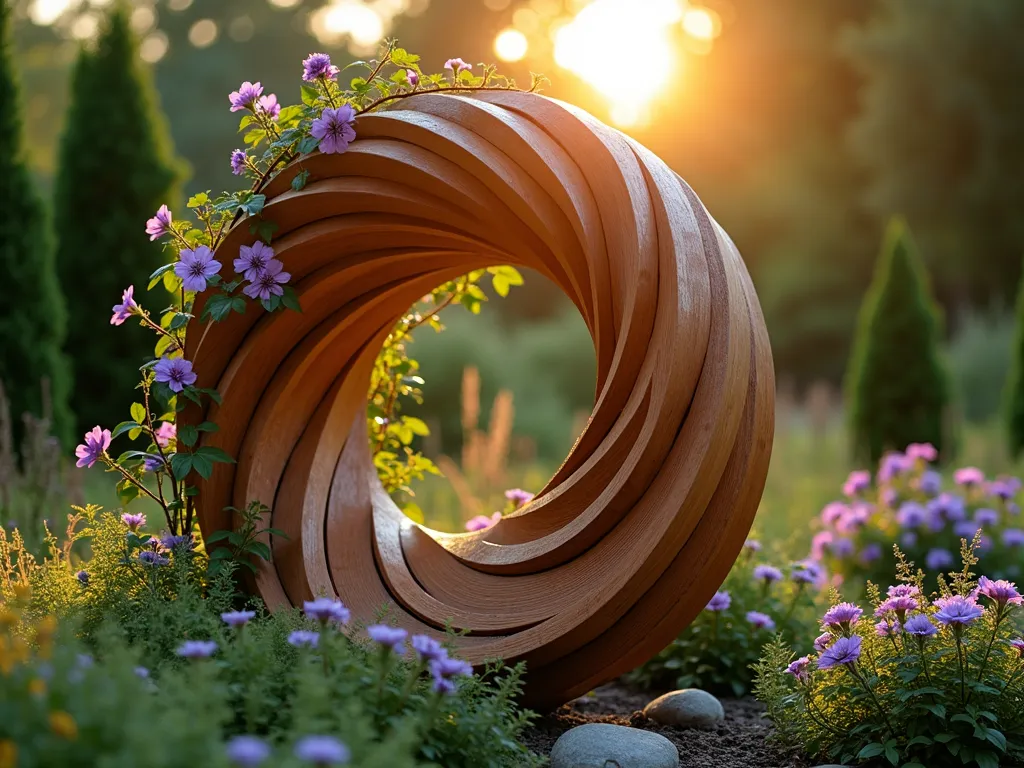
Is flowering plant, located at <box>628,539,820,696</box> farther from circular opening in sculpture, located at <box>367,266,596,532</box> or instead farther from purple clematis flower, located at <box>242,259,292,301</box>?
purple clematis flower, located at <box>242,259,292,301</box>

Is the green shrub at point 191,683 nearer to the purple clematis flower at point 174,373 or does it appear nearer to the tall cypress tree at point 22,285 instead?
the purple clematis flower at point 174,373

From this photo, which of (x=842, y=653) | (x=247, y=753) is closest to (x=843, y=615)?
(x=842, y=653)

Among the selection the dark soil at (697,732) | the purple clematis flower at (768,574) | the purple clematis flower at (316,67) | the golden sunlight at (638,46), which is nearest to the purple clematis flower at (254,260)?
the purple clematis flower at (316,67)

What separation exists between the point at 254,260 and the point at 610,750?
1.73 meters

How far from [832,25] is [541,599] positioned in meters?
24.1

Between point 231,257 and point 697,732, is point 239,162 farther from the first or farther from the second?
point 697,732

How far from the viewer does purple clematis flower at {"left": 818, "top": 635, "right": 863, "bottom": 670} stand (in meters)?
2.47

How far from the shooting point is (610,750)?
2508 millimetres

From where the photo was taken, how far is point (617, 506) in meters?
2.69

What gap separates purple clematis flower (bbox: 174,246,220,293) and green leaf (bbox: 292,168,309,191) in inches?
12.7

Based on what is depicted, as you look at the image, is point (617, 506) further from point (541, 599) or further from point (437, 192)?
point (437, 192)

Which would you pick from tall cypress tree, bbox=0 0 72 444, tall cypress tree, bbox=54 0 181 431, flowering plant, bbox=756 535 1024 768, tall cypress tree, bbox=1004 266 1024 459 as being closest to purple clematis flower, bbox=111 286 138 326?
flowering plant, bbox=756 535 1024 768

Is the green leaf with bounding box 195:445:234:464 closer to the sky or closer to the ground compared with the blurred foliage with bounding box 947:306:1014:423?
closer to the ground

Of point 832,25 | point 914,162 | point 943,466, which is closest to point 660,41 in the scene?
point 832,25
